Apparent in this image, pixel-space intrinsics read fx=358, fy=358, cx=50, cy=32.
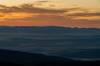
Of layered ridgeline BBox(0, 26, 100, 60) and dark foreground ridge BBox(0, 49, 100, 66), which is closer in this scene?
dark foreground ridge BBox(0, 49, 100, 66)

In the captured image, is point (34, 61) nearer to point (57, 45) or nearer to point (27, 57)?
point (27, 57)

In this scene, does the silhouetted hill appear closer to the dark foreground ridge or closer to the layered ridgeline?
the dark foreground ridge

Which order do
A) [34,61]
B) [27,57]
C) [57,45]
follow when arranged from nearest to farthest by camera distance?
[34,61], [27,57], [57,45]

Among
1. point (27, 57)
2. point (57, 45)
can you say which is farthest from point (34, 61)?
point (57, 45)

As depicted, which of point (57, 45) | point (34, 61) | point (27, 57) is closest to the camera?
point (34, 61)

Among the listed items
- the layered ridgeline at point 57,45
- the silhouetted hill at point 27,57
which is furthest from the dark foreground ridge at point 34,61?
the layered ridgeline at point 57,45

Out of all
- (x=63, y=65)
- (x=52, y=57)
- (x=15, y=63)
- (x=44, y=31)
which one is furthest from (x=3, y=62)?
(x=44, y=31)

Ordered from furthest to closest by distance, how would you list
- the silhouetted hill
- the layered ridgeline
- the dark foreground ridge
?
1. the layered ridgeline
2. the silhouetted hill
3. the dark foreground ridge

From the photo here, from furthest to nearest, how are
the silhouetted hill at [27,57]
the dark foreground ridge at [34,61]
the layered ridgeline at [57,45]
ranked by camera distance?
the layered ridgeline at [57,45], the silhouetted hill at [27,57], the dark foreground ridge at [34,61]

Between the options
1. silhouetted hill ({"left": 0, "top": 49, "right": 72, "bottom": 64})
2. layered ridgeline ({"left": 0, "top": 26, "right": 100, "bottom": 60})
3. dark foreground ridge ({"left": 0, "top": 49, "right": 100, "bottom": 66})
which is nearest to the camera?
dark foreground ridge ({"left": 0, "top": 49, "right": 100, "bottom": 66})

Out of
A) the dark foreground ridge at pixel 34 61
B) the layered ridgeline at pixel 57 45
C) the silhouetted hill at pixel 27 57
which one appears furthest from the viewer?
the layered ridgeline at pixel 57 45

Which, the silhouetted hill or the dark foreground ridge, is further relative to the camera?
the silhouetted hill

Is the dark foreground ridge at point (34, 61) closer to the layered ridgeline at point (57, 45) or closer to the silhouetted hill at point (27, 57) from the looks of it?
the silhouetted hill at point (27, 57)

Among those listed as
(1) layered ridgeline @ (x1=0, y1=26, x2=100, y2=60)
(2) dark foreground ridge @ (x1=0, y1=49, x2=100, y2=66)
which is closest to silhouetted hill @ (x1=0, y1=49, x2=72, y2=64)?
(2) dark foreground ridge @ (x1=0, y1=49, x2=100, y2=66)
